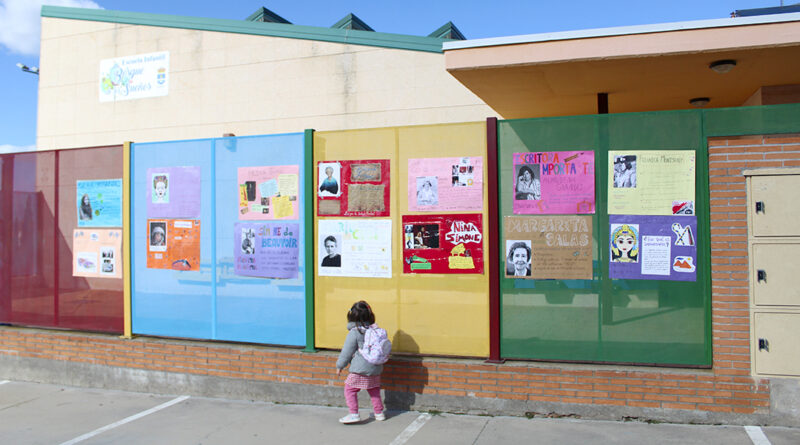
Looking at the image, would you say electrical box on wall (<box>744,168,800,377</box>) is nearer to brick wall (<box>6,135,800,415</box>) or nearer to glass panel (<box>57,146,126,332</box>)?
brick wall (<box>6,135,800,415</box>)

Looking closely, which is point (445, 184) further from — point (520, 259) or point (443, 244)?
point (520, 259)

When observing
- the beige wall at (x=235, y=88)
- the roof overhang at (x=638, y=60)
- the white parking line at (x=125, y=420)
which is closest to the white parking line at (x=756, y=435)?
the roof overhang at (x=638, y=60)

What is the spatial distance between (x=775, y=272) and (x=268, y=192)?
5127 millimetres

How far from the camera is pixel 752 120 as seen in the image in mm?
5184

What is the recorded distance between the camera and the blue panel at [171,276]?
684 centimetres

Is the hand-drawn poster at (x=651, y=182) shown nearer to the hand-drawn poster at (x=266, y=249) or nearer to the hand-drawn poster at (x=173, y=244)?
the hand-drawn poster at (x=266, y=249)

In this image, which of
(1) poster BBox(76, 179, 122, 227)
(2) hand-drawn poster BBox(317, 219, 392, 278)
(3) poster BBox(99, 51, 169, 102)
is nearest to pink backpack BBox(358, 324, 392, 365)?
(2) hand-drawn poster BBox(317, 219, 392, 278)

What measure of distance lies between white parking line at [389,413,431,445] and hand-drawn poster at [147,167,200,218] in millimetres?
3539

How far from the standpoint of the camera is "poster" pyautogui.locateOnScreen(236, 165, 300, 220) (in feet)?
21.2

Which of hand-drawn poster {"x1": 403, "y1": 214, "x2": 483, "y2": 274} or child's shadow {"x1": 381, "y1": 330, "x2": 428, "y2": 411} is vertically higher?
hand-drawn poster {"x1": 403, "y1": 214, "x2": 483, "y2": 274}

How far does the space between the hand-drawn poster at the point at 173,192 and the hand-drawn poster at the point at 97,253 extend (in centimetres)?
68

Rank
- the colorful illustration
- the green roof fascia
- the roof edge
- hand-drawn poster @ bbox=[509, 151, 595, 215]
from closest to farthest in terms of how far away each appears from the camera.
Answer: the roof edge → the colorful illustration → hand-drawn poster @ bbox=[509, 151, 595, 215] → the green roof fascia

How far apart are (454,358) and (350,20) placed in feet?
41.7

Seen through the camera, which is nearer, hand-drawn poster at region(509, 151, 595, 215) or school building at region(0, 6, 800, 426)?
school building at region(0, 6, 800, 426)
